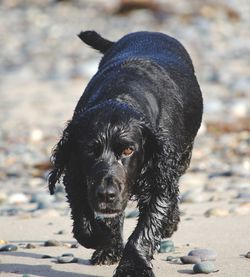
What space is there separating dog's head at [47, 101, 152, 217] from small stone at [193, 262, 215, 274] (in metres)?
0.58

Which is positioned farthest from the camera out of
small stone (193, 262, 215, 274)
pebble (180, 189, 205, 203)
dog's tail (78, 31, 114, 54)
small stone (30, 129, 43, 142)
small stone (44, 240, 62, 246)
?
small stone (30, 129, 43, 142)

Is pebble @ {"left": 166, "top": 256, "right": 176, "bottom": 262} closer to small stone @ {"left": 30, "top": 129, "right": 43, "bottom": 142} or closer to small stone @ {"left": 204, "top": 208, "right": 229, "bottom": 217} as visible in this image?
small stone @ {"left": 204, "top": 208, "right": 229, "bottom": 217}

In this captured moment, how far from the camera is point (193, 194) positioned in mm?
8906

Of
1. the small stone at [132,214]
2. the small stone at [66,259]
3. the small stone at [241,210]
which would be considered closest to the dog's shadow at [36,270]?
the small stone at [66,259]

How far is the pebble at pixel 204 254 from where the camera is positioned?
5.92m

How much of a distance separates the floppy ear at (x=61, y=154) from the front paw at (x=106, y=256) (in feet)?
1.90

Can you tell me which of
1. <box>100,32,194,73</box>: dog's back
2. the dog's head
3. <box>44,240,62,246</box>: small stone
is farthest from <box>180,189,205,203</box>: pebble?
the dog's head

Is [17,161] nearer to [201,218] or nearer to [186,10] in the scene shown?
[201,218]

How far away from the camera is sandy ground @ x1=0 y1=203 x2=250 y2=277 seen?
579cm

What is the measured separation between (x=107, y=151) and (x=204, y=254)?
3.49ft

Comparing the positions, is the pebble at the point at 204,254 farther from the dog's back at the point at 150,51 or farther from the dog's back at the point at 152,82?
the dog's back at the point at 150,51

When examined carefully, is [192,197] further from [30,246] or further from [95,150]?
[95,150]

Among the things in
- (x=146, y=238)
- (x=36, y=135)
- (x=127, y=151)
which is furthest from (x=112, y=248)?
(x=36, y=135)

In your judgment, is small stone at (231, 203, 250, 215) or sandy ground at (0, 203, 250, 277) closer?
sandy ground at (0, 203, 250, 277)
